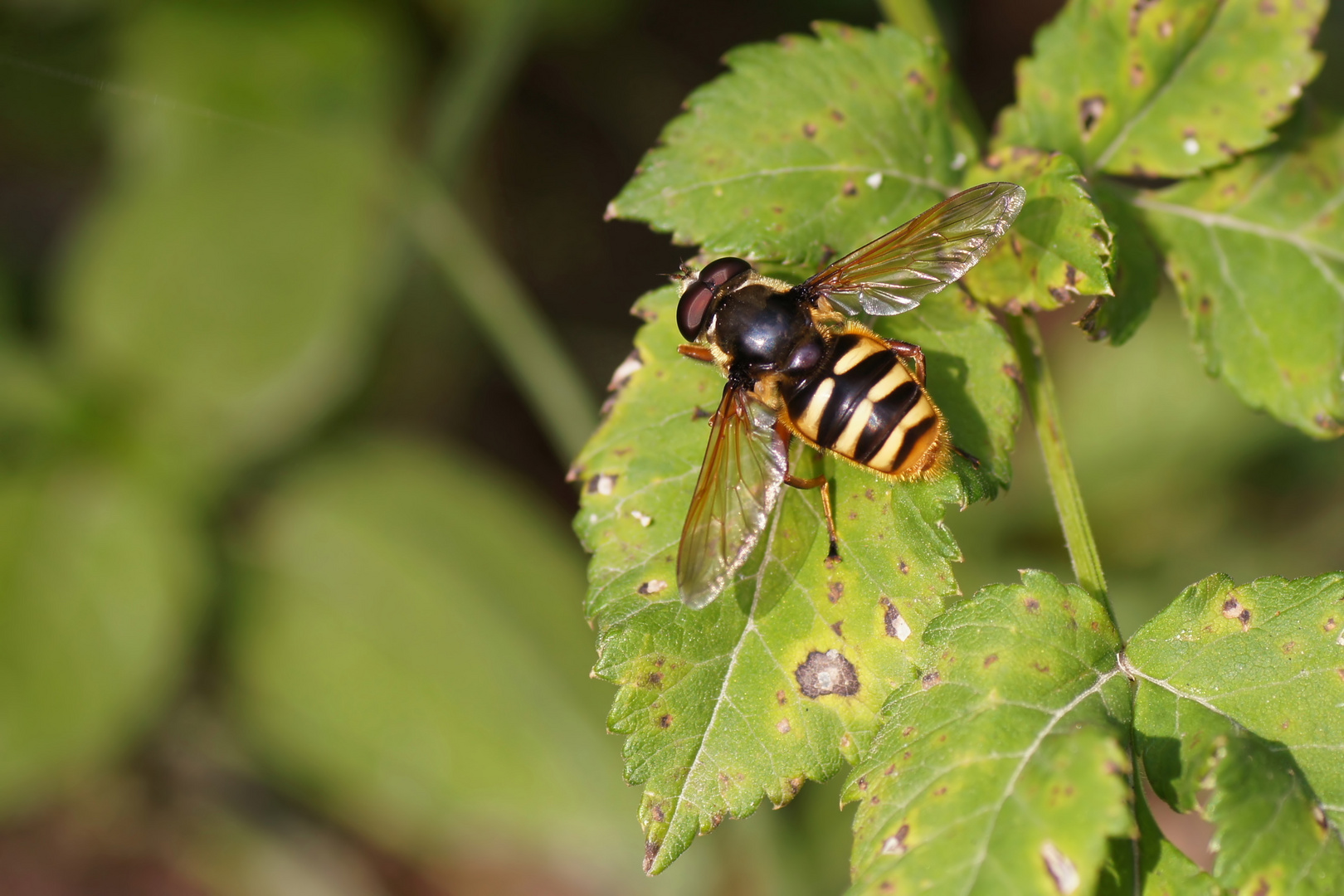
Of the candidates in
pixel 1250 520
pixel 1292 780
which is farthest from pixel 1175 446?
pixel 1292 780

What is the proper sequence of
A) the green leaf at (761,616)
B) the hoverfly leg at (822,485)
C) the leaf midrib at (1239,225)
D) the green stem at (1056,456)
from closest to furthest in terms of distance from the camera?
the green leaf at (761,616) < the hoverfly leg at (822,485) < the green stem at (1056,456) < the leaf midrib at (1239,225)

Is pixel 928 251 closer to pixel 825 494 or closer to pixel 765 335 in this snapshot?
pixel 765 335

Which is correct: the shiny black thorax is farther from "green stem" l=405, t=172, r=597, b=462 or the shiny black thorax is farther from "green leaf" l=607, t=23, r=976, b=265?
"green stem" l=405, t=172, r=597, b=462

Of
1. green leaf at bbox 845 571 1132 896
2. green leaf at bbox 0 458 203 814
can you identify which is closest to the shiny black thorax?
green leaf at bbox 845 571 1132 896

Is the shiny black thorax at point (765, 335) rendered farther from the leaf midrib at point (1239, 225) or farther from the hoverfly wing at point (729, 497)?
the leaf midrib at point (1239, 225)

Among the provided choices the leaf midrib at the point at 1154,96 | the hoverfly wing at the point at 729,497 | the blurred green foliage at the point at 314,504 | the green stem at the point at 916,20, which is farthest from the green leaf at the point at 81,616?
the leaf midrib at the point at 1154,96

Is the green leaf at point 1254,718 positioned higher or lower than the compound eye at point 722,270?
lower

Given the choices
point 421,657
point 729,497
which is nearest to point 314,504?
point 421,657
